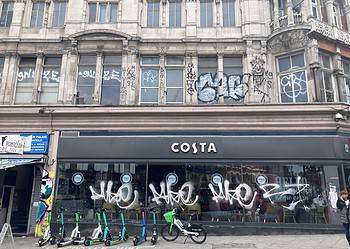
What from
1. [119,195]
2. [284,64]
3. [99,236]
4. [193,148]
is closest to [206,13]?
[284,64]

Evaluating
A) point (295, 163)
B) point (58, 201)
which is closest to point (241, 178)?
point (295, 163)

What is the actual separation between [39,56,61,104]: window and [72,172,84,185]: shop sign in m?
4.20

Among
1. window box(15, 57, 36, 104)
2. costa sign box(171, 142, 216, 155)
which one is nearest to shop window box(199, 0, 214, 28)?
costa sign box(171, 142, 216, 155)

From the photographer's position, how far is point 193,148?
14.4 metres

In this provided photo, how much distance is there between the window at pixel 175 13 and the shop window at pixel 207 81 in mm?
2439

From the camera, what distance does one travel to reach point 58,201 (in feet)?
48.0

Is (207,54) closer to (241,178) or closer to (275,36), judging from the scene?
(275,36)

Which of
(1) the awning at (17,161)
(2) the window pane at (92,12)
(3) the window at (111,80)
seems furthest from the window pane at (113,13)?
(1) the awning at (17,161)

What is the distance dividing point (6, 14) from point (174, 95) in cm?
1056

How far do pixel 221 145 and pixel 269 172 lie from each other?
242cm

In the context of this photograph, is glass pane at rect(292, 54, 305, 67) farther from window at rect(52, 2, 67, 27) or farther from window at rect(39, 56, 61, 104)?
window at rect(52, 2, 67, 27)

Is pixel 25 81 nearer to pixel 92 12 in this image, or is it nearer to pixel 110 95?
pixel 110 95

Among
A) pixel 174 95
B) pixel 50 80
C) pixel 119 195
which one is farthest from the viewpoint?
pixel 50 80

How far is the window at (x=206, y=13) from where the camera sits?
17.2m
